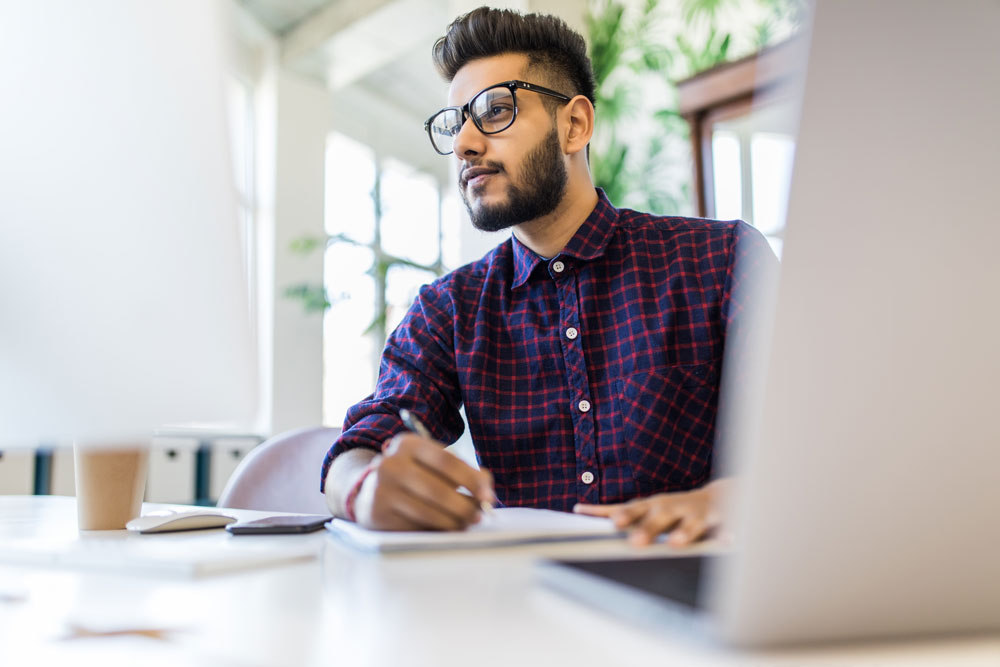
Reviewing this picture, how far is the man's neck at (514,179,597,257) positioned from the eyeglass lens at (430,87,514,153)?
18cm

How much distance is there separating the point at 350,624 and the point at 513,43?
1430mm

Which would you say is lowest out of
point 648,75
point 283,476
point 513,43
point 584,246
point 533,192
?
point 283,476

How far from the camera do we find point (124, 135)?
14.4 inches

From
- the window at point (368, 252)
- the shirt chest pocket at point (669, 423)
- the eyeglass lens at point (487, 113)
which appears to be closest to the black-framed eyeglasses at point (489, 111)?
the eyeglass lens at point (487, 113)

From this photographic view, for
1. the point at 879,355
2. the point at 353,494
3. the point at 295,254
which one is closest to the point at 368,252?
the point at 295,254

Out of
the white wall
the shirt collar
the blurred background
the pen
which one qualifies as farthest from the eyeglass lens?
the white wall

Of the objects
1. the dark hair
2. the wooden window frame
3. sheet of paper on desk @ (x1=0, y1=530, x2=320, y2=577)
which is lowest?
sheet of paper on desk @ (x1=0, y1=530, x2=320, y2=577)

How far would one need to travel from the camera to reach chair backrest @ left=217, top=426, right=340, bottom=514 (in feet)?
4.38

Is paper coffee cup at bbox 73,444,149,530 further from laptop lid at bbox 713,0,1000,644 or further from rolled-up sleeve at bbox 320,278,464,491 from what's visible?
laptop lid at bbox 713,0,1000,644

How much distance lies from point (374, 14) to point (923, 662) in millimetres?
5376

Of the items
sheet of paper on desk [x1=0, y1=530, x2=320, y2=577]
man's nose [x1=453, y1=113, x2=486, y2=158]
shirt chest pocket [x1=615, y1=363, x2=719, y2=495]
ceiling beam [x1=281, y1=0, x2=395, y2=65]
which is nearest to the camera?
sheet of paper on desk [x1=0, y1=530, x2=320, y2=577]

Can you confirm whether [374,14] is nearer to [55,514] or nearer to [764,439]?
[55,514]

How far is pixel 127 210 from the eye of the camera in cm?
37

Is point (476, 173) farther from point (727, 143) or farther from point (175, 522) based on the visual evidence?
point (727, 143)
